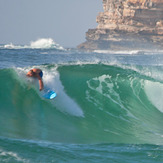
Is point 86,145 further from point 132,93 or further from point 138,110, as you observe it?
point 132,93

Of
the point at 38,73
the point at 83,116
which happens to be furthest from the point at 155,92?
the point at 38,73

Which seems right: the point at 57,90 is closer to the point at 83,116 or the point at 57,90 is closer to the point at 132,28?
the point at 83,116

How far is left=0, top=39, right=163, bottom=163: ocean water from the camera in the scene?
7.12 m

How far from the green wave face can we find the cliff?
275 ft

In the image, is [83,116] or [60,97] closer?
[83,116]

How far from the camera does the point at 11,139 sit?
295 inches

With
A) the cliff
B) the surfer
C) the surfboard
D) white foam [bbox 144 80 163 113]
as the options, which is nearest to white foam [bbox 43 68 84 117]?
the surfboard

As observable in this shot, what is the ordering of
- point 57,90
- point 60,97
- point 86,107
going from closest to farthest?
point 86,107 < point 60,97 < point 57,90

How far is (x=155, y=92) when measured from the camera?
1487 cm

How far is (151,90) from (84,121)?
5286mm

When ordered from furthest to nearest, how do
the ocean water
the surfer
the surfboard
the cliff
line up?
the cliff < the surfboard < the surfer < the ocean water

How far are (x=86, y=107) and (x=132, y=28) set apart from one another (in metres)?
91.0

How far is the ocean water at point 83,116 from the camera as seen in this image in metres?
7.12

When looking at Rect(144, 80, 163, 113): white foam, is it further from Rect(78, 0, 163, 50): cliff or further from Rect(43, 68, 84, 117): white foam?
Rect(78, 0, 163, 50): cliff
